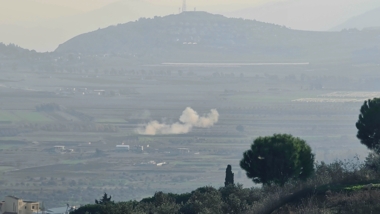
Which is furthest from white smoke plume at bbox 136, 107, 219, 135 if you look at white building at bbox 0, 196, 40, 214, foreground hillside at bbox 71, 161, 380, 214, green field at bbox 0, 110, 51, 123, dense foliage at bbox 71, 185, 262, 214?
dense foliage at bbox 71, 185, 262, 214

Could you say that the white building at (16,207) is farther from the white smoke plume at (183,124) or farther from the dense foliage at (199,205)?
the white smoke plume at (183,124)

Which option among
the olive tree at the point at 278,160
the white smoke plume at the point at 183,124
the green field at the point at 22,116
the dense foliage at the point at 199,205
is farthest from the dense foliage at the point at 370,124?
the green field at the point at 22,116

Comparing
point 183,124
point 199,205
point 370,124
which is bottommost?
point 199,205

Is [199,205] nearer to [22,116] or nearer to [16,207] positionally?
[16,207]

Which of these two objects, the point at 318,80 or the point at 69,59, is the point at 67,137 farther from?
the point at 69,59

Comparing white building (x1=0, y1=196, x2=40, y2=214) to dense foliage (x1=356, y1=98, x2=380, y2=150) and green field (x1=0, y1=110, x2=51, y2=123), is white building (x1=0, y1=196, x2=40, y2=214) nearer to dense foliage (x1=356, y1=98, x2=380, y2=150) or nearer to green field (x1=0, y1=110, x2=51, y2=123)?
dense foliage (x1=356, y1=98, x2=380, y2=150)

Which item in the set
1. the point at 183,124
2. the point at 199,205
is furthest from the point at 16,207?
the point at 183,124
